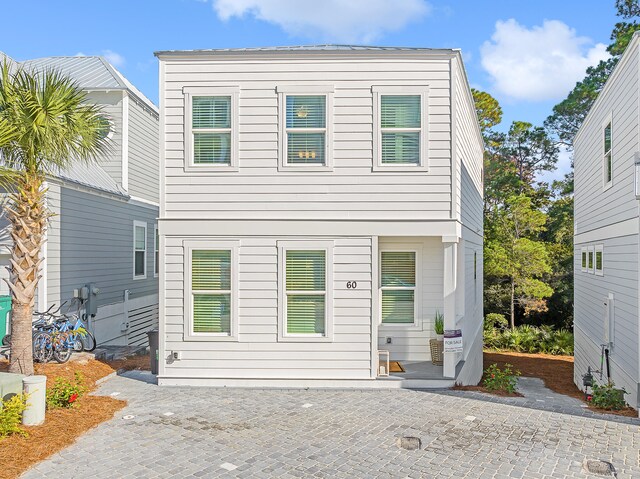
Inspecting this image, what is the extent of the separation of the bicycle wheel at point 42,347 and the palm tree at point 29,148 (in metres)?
1.63

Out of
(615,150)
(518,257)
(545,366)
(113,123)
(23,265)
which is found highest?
(113,123)

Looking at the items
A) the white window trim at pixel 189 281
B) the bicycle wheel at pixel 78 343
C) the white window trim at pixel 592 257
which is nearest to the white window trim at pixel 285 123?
the white window trim at pixel 189 281

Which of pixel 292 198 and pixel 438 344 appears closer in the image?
pixel 292 198

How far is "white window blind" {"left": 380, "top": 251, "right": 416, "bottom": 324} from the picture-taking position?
411 inches

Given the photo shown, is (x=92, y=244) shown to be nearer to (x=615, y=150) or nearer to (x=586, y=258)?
(x=615, y=150)

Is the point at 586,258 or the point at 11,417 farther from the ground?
the point at 586,258

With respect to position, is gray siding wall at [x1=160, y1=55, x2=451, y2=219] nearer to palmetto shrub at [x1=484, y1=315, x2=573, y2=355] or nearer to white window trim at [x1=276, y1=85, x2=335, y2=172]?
white window trim at [x1=276, y1=85, x2=335, y2=172]

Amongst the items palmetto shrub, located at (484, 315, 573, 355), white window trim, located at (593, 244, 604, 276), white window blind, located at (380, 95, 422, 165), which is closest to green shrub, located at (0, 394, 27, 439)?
white window blind, located at (380, 95, 422, 165)

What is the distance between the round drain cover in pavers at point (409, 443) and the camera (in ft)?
20.6

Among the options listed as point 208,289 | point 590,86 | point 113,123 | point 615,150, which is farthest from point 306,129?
point 590,86

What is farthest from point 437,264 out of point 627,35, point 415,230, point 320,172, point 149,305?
point 627,35

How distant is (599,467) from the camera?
225 inches

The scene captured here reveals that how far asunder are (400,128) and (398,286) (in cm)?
320

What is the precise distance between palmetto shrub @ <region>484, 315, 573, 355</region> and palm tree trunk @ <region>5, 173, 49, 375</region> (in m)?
19.4
